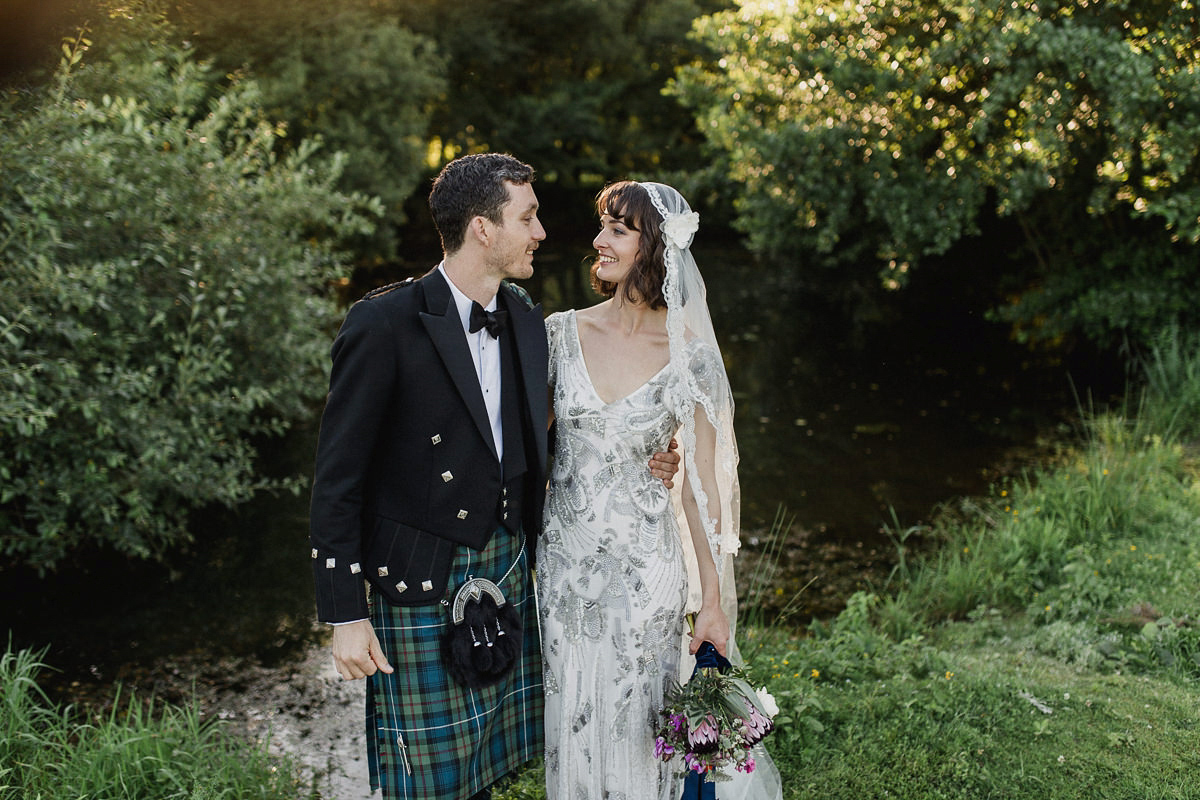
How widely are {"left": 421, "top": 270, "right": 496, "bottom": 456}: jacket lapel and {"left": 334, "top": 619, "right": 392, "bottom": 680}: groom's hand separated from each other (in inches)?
23.7

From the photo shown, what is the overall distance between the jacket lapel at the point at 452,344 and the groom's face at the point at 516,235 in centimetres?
18

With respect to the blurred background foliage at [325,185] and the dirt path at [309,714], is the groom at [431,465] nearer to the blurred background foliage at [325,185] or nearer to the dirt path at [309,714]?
the dirt path at [309,714]

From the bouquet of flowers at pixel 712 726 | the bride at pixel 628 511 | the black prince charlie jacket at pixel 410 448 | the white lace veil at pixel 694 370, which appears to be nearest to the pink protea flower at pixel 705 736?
the bouquet of flowers at pixel 712 726

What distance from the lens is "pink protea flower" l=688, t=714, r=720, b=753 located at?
275 centimetres

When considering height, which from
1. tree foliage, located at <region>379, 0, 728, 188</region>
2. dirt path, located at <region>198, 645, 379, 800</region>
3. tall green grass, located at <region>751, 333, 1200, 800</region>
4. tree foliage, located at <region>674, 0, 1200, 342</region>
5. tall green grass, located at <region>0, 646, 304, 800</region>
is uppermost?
tree foliage, located at <region>379, 0, 728, 188</region>

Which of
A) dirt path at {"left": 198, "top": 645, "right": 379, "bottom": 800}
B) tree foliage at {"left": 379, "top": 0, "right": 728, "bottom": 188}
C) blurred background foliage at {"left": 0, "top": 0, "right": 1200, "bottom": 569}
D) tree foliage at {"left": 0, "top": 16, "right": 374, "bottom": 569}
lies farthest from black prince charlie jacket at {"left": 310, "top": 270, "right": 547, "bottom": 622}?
tree foliage at {"left": 379, "top": 0, "right": 728, "bottom": 188}

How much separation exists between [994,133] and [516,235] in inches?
366

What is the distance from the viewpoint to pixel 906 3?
419 inches

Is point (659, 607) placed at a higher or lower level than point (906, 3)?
lower

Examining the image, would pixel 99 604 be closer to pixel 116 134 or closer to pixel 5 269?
pixel 5 269

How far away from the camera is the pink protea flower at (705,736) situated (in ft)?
9.01

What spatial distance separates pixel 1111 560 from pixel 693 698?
3863 millimetres

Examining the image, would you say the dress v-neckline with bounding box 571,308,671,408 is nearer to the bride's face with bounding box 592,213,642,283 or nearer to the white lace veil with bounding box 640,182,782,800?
the white lace veil with bounding box 640,182,782,800

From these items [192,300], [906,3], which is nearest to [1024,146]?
[906,3]
